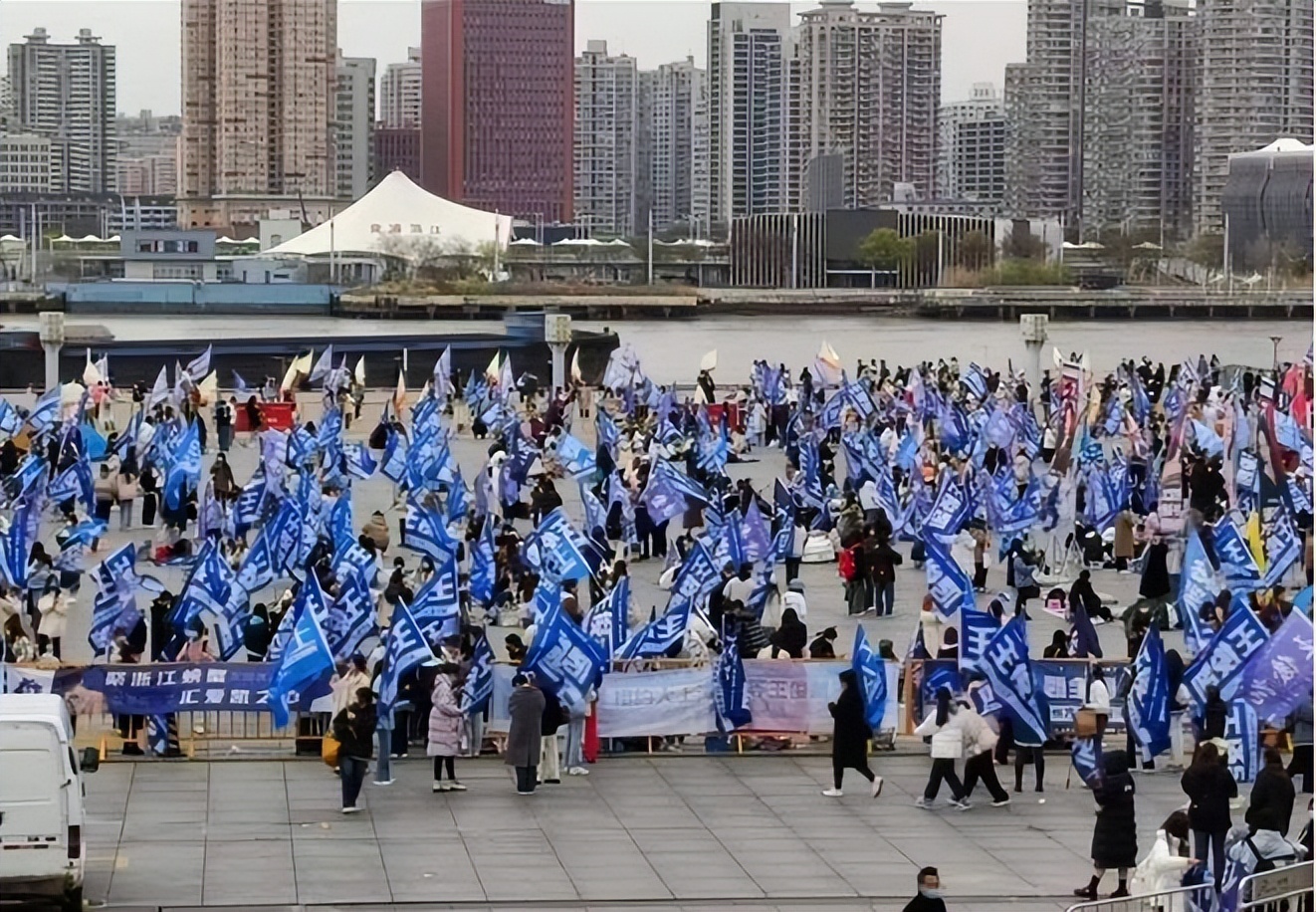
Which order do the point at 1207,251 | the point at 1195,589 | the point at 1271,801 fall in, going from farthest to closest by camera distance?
the point at 1207,251 < the point at 1195,589 < the point at 1271,801

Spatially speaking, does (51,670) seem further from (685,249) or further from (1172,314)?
(685,249)

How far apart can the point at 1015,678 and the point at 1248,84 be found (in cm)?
16638

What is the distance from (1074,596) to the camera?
1460cm

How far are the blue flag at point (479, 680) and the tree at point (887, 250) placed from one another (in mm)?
117057

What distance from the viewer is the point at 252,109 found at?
174 metres

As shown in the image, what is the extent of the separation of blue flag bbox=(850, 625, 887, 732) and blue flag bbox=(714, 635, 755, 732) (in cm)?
52

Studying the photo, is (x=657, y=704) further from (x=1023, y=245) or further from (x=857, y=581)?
(x=1023, y=245)

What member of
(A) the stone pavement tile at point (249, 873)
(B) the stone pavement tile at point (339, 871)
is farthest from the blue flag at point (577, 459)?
(A) the stone pavement tile at point (249, 873)

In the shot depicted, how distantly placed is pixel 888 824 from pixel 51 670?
3.81 metres

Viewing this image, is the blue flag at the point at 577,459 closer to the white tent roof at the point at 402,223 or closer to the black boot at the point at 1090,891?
the black boot at the point at 1090,891

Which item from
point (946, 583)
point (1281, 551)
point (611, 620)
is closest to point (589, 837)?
point (611, 620)

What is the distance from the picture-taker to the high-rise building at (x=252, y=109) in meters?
173

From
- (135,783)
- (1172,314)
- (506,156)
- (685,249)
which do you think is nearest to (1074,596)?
(135,783)

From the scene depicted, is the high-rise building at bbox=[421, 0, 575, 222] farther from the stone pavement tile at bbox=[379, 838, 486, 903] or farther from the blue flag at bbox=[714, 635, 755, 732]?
the stone pavement tile at bbox=[379, 838, 486, 903]
